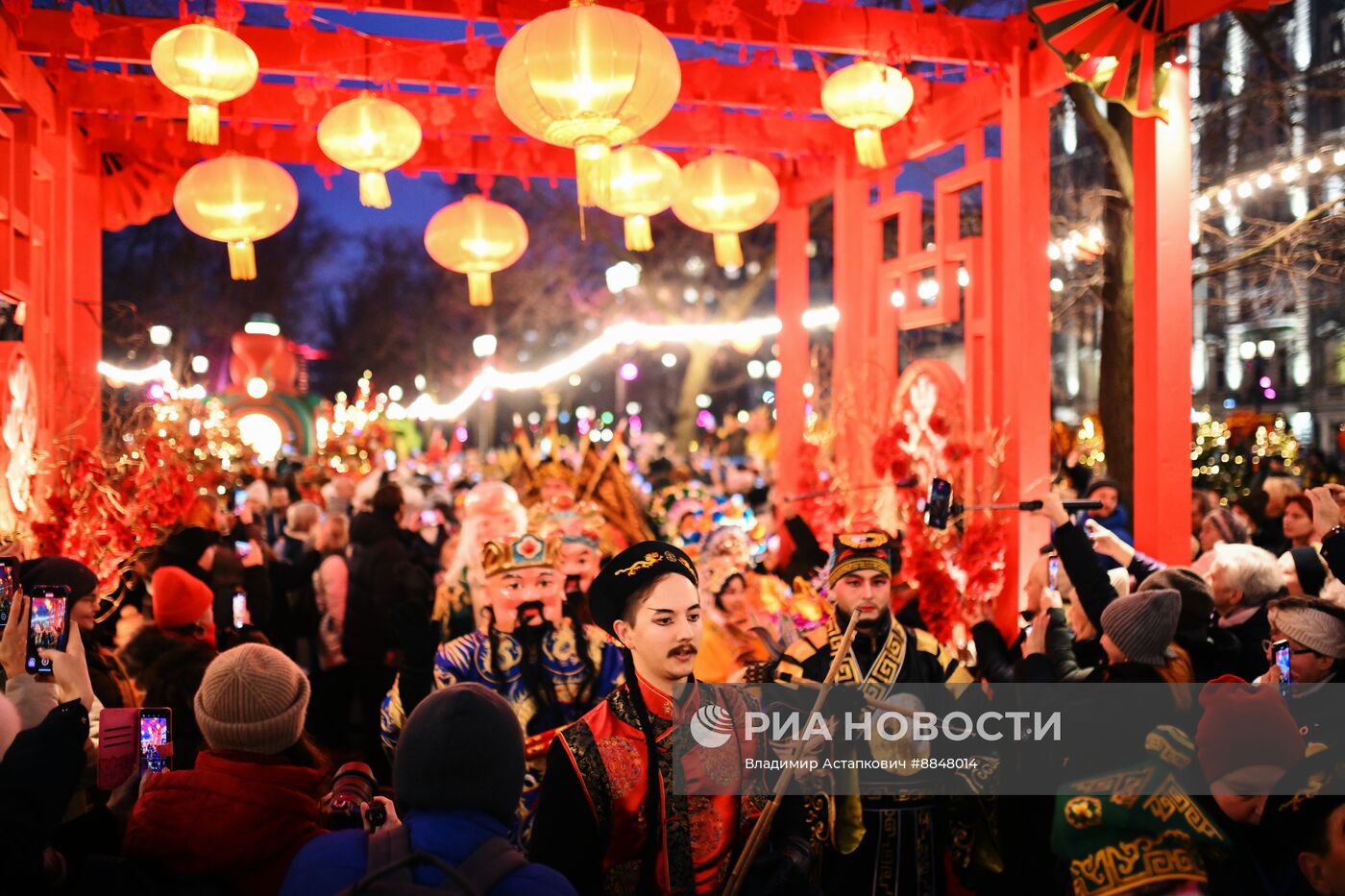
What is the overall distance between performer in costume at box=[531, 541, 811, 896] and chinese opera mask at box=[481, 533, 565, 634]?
1.60m

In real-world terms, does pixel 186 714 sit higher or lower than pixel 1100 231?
lower

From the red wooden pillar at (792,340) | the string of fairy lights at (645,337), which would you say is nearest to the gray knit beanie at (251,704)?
the string of fairy lights at (645,337)

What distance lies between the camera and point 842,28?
26.7 feet

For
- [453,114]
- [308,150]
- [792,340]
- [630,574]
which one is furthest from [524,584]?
[792,340]

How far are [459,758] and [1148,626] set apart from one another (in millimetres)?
2539

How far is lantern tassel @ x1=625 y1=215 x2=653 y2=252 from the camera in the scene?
7.39m

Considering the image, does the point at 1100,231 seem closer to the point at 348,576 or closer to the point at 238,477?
the point at 348,576

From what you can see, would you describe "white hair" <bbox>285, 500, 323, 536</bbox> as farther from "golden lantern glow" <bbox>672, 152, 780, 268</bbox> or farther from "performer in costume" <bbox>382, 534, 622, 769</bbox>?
"performer in costume" <bbox>382, 534, 622, 769</bbox>

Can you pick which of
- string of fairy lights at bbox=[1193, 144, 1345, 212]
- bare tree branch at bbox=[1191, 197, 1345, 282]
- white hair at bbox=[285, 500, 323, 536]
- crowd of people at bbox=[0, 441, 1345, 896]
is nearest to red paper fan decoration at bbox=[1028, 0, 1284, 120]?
crowd of people at bbox=[0, 441, 1345, 896]

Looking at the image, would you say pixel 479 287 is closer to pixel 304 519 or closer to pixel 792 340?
pixel 304 519

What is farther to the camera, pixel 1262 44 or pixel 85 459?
pixel 1262 44

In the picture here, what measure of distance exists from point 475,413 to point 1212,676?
54.3 metres

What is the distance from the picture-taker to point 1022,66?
8.27 m

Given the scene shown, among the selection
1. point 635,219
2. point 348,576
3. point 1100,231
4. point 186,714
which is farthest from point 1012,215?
point 186,714
